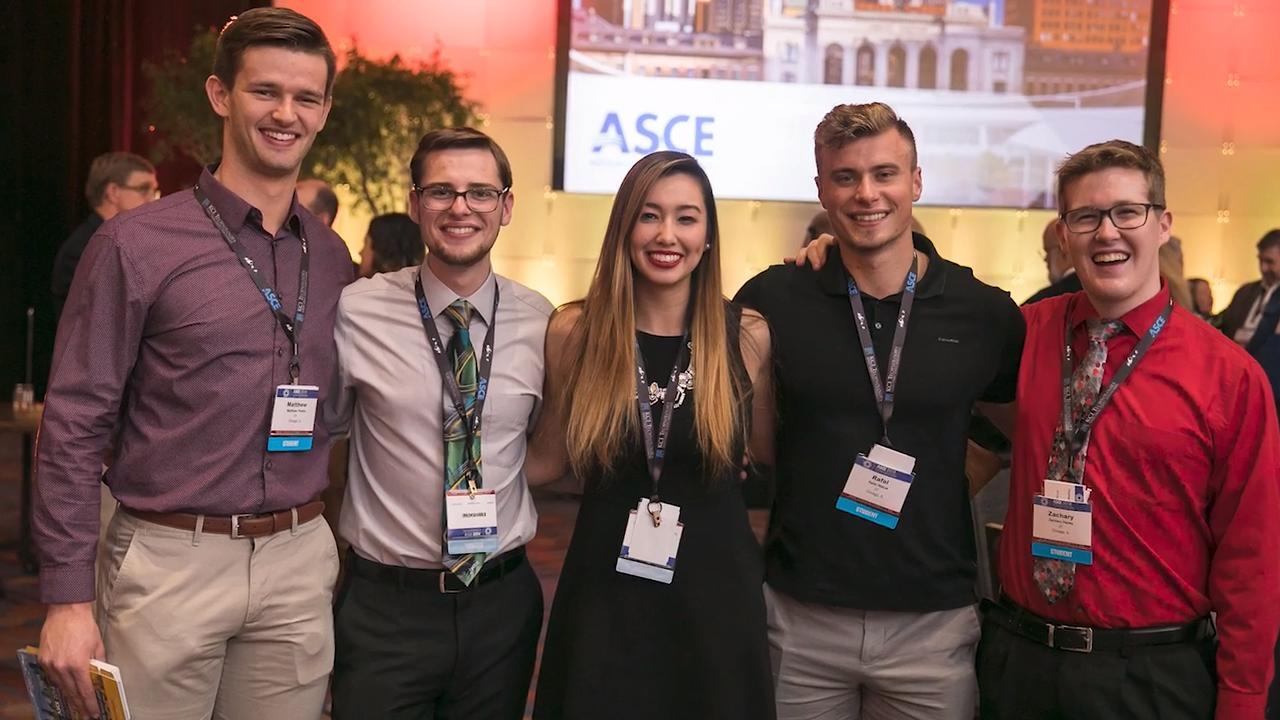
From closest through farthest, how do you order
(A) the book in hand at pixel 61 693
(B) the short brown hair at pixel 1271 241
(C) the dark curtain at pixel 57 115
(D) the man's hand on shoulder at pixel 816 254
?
(A) the book in hand at pixel 61 693, (D) the man's hand on shoulder at pixel 816 254, (B) the short brown hair at pixel 1271 241, (C) the dark curtain at pixel 57 115

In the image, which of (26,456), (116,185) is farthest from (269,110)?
(26,456)

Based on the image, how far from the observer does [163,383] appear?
7.29 feet

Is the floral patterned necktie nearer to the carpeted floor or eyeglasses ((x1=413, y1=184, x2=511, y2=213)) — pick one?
eyeglasses ((x1=413, y1=184, x2=511, y2=213))

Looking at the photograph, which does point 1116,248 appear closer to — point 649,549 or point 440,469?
point 649,549

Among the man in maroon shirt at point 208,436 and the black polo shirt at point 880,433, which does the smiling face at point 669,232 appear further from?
the man in maroon shirt at point 208,436

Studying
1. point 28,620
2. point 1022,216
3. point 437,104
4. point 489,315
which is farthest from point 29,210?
point 489,315

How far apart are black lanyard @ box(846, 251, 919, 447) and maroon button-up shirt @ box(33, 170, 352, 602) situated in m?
1.10

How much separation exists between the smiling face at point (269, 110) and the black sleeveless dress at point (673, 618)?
887 millimetres

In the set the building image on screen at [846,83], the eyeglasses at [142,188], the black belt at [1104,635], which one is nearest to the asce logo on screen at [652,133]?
the building image on screen at [846,83]

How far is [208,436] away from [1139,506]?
5.65ft

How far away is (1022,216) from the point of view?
8875mm

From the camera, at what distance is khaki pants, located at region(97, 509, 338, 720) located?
2.20 metres

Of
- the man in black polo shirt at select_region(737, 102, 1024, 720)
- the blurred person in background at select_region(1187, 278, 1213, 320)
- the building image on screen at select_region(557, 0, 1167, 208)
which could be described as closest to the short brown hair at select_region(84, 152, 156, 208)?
the building image on screen at select_region(557, 0, 1167, 208)

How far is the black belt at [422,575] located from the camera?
2357 mm
